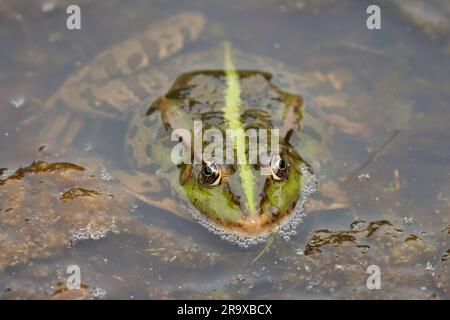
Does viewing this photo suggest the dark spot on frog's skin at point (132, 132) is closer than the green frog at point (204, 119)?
No

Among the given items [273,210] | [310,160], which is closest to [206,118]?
[310,160]

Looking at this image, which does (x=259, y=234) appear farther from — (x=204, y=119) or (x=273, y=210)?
(x=204, y=119)

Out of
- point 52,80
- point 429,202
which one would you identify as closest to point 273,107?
point 429,202

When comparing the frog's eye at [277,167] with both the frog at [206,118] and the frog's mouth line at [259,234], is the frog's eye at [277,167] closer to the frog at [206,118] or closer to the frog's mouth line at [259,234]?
the frog at [206,118]

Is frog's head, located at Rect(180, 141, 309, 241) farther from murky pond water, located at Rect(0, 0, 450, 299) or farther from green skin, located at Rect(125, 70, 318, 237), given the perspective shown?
murky pond water, located at Rect(0, 0, 450, 299)

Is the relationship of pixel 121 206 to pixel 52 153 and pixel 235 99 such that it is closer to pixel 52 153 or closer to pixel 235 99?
pixel 52 153

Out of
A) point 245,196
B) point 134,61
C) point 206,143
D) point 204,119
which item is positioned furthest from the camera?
point 134,61

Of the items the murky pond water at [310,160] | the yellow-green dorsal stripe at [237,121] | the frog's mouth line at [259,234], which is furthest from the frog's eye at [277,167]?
the murky pond water at [310,160]
